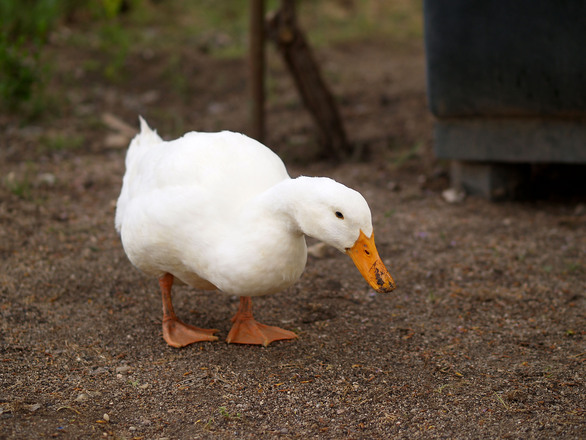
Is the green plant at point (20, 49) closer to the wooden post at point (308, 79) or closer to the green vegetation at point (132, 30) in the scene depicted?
the green vegetation at point (132, 30)

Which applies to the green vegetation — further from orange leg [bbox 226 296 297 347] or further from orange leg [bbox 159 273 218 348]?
orange leg [bbox 226 296 297 347]

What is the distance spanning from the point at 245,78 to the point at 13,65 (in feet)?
9.58

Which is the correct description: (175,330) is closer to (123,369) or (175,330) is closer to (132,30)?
(123,369)

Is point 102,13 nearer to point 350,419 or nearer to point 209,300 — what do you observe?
point 209,300

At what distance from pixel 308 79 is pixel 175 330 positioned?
3255mm

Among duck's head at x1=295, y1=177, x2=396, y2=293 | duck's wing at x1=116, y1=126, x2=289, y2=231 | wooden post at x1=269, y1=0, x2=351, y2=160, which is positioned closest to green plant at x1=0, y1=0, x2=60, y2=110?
wooden post at x1=269, y1=0, x2=351, y2=160

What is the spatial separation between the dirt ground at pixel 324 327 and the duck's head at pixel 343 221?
59cm

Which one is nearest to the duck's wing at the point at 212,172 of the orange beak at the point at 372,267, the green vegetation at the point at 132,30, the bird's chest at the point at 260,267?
the bird's chest at the point at 260,267

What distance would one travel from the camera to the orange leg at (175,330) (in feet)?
11.3

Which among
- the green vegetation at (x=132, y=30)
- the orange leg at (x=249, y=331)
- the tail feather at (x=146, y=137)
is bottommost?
the orange leg at (x=249, y=331)

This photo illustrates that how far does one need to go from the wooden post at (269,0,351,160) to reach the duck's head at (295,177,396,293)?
3293mm

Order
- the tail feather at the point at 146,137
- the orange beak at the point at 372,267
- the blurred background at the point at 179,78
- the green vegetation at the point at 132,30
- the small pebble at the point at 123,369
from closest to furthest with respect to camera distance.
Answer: the orange beak at the point at 372,267 < the small pebble at the point at 123,369 < the tail feather at the point at 146,137 < the blurred background at the point at 179,78 < the green vegetation at the point at 132,30

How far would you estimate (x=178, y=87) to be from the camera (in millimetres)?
7988

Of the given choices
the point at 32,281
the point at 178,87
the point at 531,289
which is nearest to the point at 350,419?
the point at 531,289
